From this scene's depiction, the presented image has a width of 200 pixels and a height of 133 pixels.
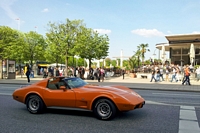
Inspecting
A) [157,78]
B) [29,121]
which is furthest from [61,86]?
[157,78]

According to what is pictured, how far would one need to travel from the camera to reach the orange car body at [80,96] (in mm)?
6512

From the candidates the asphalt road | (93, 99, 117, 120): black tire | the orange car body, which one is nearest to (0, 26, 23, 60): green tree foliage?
the orange car body

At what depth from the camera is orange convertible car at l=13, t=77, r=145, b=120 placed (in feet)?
21.5

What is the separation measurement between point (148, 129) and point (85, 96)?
6.76 feet

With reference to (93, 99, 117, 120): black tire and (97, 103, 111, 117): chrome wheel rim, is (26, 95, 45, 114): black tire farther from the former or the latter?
(97, 103, 111, 117): chrome wheel rim

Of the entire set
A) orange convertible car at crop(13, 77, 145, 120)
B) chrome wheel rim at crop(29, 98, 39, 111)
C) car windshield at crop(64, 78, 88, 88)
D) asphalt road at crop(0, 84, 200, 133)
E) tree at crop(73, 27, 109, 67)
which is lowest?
asphalt road at crop(0, 84, 200, 133)

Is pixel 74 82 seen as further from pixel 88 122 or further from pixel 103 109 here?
pixel 88 122

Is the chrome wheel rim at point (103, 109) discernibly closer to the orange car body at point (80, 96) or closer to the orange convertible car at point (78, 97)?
the orange convertible car at point (78, 97)

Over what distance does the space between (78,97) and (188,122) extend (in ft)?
10.3

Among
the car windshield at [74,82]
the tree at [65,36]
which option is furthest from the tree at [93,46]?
the car windshield at [74,82]

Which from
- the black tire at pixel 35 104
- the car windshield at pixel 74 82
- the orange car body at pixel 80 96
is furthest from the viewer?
the black tire at pixel 35 104

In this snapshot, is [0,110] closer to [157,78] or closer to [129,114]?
[129,114]

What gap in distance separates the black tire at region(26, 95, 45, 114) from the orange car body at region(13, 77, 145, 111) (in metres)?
0.12

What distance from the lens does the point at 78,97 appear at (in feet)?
23.0
